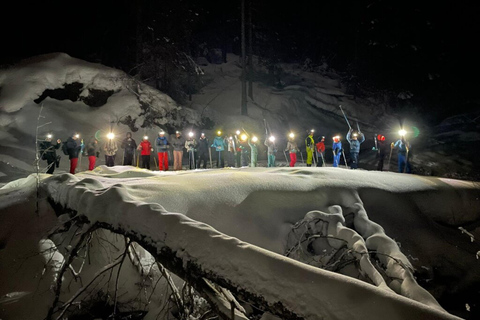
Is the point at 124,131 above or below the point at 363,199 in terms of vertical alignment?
above

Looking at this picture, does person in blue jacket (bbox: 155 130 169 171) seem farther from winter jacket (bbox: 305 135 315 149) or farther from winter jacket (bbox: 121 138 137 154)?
winter jacket (bbox: 305 135 315 149)

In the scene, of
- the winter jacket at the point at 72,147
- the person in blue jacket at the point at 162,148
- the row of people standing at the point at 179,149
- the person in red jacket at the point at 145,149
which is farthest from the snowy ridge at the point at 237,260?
the person in red jacket at the point at 145,149

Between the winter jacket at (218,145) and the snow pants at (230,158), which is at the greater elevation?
the winter jacket at (218,145)

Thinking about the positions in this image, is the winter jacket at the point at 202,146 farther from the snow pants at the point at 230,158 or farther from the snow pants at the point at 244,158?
the snow pants at the point at 244,158

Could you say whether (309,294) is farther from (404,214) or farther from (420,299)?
(404,214)

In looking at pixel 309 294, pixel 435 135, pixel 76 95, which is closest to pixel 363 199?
pixel 309 294

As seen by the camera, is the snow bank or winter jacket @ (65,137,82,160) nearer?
winter jacket @ (65,137,82,160)

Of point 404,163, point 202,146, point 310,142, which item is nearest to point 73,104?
point 202,146

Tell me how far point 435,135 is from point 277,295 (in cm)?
2524

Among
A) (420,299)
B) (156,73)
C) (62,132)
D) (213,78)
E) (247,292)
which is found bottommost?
(420,299)

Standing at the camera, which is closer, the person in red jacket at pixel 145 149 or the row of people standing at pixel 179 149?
the row of people standing at pixel 179 149

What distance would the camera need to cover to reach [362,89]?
1127 inches

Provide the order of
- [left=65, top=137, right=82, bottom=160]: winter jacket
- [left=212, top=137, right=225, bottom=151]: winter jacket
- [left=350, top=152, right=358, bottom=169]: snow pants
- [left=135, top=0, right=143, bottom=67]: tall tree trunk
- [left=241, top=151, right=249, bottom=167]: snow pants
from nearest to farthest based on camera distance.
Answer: [left=65, top=137, right=82, bottom=160]: winter jacket < [left=350, top=152, right=358, bottom=169]: snow pants < [left=241, top=151, right=249, bottom=167]: snow pants < [left=212, top=137, right=225, bottom=151]: winter jacket < [left=135, top=0, right=143, bottom=67]: tall tree trunk

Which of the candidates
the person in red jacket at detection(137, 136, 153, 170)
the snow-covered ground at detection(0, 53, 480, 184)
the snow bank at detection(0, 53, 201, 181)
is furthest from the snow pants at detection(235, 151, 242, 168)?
the snow bank at detection(0, 53, 201, 181)
